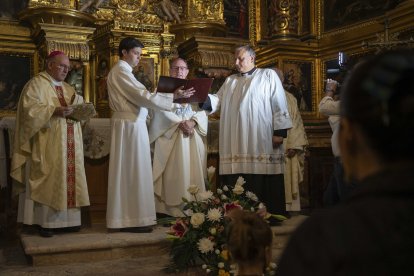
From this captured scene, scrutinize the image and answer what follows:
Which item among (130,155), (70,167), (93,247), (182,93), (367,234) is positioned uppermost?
(182,93)

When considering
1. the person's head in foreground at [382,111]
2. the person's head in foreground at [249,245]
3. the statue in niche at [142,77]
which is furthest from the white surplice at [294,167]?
the person's head in foreground at [382,111]

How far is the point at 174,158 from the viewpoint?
5.67 metres

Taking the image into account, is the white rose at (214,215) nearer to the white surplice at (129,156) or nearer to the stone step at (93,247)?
the stone step at (93,247)

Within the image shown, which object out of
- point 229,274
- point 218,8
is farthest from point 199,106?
point 218,8

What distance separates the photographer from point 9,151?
5820 millimetres

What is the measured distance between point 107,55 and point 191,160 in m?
3.15

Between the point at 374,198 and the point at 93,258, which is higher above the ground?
the point at 374,198

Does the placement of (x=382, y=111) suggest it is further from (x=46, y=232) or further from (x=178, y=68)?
(x=178, y=68)

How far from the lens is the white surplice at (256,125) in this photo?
17.9 ft

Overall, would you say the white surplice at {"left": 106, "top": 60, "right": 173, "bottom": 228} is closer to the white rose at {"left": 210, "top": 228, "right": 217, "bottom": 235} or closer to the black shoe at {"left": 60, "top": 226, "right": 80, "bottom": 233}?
the black shoe at {"left": 60, "top": 226, "right": 80, "bottom": 233}

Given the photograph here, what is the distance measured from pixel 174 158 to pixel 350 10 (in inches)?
172

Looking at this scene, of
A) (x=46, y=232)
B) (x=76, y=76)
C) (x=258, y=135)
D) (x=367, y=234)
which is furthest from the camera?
(x=76, y=76)

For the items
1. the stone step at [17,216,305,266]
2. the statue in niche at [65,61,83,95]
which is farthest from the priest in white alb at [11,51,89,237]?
the statue in niche at [65,61,83,95]

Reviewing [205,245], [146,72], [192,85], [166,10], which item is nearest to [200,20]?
[166,10]
